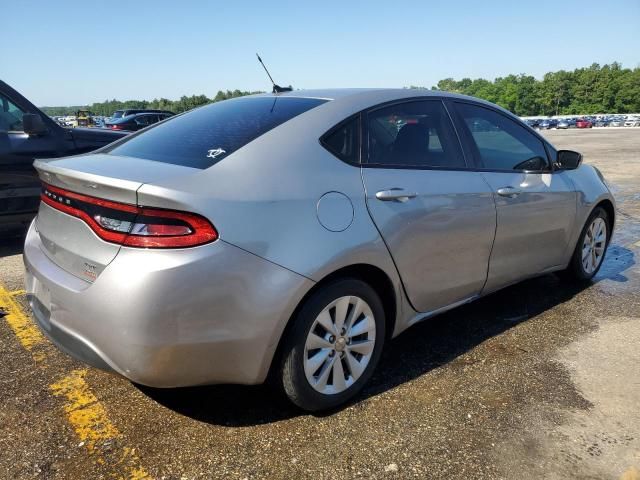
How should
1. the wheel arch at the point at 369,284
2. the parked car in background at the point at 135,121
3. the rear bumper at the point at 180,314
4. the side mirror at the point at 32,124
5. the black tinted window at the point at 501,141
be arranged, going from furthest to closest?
the parked car in background at the point at 135,121, the side mirror at the point at 32,124, the black tinted window at the point at 501,141, the wheel arch at the point at 369,284, the rear bumper at the point at 180,314

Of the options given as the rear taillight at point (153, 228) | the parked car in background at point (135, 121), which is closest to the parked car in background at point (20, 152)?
the rear taillight at point (153, 228)

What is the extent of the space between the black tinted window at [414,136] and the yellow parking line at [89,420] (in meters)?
1.78

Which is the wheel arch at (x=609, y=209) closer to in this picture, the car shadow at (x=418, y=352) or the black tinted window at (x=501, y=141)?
the car shadow at (x=418, y=352)

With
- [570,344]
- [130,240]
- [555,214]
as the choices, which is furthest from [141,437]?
[555,214]

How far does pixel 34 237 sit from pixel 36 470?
1.19 m

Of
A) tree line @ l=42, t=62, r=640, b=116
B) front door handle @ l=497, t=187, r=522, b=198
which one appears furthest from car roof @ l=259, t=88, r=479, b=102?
tree line @ l=42, t=62, r=640, b=116

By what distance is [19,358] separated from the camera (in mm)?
3209

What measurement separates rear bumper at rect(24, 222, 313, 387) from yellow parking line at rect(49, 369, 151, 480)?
365mm

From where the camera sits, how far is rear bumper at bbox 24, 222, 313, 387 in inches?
81.7

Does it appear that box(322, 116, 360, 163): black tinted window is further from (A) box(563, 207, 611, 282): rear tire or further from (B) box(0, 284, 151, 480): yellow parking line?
(A) box(563, 207, 611, 282): rear tire

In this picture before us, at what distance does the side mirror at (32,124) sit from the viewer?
17.4 feet

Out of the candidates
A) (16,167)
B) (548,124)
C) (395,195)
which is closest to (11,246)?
(16,167)

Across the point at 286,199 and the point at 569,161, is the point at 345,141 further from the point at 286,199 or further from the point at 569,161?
the point at 569,161

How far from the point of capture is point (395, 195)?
9.07 feet
